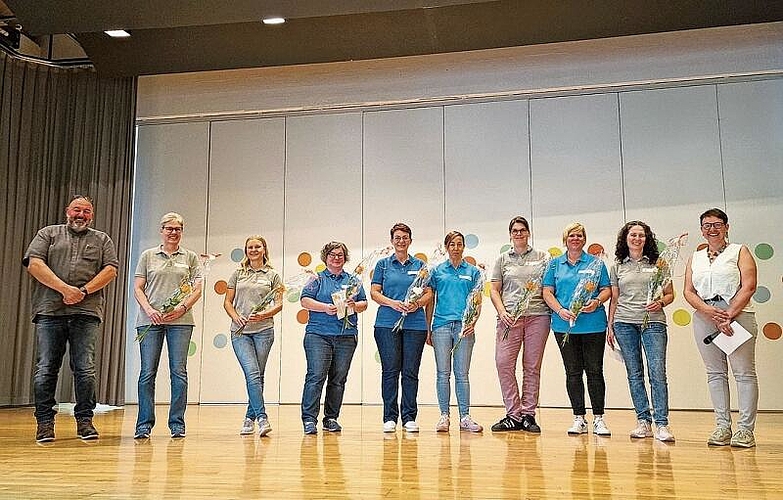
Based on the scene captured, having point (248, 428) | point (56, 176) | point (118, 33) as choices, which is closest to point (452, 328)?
point (248, 428)

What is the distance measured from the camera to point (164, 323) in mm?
4145

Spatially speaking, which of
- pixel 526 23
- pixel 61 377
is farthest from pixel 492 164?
pixel 61 377

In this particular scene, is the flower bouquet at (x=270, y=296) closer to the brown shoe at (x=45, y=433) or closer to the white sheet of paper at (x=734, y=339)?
the brown shoe at (x=45, y=433)

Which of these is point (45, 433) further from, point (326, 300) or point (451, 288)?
point (451, 288)

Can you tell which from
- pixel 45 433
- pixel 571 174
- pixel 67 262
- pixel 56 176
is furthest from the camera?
pixel 56 176

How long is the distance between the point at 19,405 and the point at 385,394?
4591 mm

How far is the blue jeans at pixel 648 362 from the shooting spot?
160 inches

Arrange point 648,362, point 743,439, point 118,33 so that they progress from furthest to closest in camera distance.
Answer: point 118,33 → point 648,362 → point 743,439

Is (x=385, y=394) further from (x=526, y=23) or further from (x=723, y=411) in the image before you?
(x=526, y=23)

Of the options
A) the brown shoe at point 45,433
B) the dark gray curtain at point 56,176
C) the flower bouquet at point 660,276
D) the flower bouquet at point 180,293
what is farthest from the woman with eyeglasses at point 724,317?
the dark gray curtain at point 56,176

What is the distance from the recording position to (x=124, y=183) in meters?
7.74

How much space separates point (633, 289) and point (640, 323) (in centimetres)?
20

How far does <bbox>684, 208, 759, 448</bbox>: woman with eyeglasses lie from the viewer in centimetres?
376

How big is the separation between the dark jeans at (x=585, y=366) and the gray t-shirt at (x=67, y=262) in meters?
2.79
